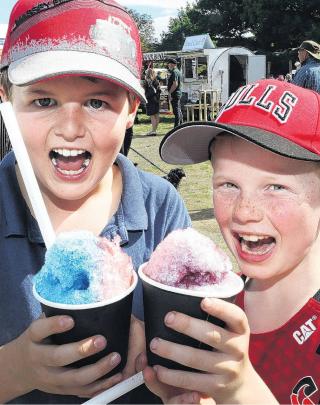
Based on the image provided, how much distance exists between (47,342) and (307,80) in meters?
7.33

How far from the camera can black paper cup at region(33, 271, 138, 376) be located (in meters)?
1.10

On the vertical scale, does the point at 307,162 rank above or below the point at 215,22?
above

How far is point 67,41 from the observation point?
4.98ft

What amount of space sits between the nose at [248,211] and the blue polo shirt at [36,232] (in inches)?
13.9

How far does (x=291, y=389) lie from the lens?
1473 mm

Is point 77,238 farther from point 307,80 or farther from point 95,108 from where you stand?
point 307,80

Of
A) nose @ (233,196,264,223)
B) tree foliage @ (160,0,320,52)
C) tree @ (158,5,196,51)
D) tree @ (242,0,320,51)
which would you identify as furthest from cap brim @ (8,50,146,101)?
Result: tree @ (158,5,196,51)

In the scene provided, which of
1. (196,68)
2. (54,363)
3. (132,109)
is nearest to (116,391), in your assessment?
(54,363)

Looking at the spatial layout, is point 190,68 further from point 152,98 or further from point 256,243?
point 256,243

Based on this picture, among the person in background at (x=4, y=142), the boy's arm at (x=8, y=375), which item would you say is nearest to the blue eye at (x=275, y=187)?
the boy's arm at (x=8, y=375)

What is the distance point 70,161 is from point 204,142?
0.46 metres

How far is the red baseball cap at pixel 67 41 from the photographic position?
1484mm

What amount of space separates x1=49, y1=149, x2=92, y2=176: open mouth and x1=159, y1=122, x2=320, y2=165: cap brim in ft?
1.00

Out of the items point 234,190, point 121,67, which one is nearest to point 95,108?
point 121,67
